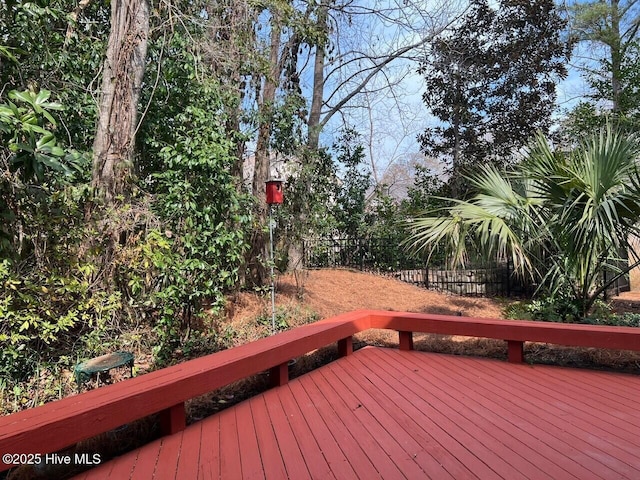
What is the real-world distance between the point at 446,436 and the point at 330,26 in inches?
311

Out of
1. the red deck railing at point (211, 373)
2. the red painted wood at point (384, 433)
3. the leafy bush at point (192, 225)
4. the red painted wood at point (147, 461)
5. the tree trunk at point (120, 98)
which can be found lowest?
the red painted wood at point (147, 461)

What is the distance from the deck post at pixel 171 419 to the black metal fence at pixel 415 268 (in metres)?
4.51

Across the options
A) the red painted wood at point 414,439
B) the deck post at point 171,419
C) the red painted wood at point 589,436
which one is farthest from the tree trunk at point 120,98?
the red painted wood at point 589,436

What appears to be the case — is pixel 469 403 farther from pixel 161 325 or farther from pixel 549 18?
pixel 549 18

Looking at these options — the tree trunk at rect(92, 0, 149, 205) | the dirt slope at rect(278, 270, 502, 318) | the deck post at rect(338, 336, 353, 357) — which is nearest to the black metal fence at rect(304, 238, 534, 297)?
the dirt slope at rect(278, 270, 502, 318)

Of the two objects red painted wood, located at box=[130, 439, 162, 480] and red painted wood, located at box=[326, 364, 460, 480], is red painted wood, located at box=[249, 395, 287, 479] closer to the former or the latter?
red painted wood, located at box=[130, 439, 162, 480]

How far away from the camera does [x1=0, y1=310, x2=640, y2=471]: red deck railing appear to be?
1681mm

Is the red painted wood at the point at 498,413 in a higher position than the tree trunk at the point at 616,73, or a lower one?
lower

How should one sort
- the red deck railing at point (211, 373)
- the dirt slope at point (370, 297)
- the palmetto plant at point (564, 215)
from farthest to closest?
the dirt slope at point (370, 297), the palmetto plant at point (564, 215), the red deck railing at point (211, 373)

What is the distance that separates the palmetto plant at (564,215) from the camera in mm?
3098

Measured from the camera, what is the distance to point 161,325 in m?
3.92

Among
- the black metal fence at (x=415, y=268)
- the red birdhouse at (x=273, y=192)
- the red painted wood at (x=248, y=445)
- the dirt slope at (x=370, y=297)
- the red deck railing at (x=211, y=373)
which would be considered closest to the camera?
the red deck railing at (x=211, y=373)

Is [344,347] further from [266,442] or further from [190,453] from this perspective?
[190,453]

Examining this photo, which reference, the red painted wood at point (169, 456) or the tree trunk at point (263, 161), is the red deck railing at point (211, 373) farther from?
the tree trunk at point (263, 161)
